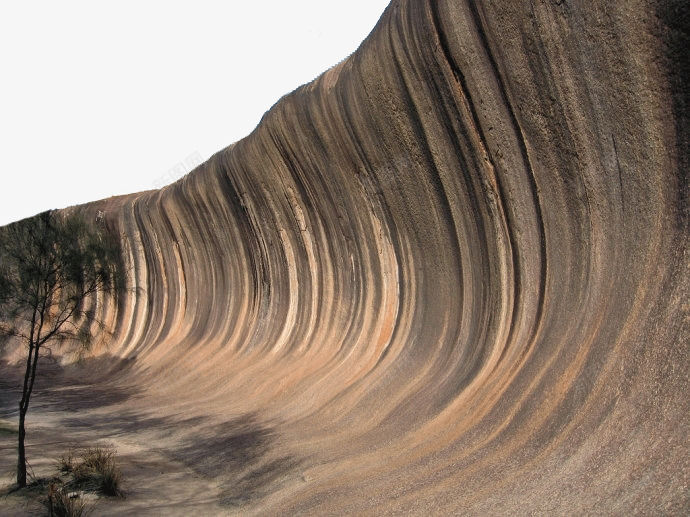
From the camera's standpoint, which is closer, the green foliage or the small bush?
the small bush

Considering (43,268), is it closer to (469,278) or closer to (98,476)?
(98,476)

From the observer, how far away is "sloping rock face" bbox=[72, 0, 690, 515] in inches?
174

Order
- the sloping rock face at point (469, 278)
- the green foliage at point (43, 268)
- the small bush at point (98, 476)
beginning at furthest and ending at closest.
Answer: the green foliage at point (43, 268) → the small bush at point (98, 476) → the sloping rock face at point (469, 278)

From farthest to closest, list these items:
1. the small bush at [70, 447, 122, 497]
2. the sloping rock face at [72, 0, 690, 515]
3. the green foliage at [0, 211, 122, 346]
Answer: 1. the green foliage at [0, 211, 122, 346]
2. the small bush at [70, 447, 122, 497]
3. the sloping rock face at [72, 0, 690, 515]

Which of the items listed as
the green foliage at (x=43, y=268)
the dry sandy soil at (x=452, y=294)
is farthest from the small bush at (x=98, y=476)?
the green foliage at (x=43, y=268)

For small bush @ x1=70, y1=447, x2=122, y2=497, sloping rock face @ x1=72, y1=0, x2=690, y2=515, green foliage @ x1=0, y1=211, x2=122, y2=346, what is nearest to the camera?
sloping rock face @ x1=72, y1=0, x2=690, y2=515

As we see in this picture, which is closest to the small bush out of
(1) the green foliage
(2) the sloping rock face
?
(2) the sloping rock face

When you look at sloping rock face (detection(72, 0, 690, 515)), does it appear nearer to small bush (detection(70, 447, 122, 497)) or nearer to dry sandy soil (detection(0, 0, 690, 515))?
dry sandy soil (detection(0, 0, 690, 515))

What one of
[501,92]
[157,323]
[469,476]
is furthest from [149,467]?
[157,323]

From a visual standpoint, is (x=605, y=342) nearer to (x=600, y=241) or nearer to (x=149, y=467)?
(x=600, y=241)

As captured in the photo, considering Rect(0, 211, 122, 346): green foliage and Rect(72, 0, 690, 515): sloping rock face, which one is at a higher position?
Rect(0, 211, 122, 346): green foliage

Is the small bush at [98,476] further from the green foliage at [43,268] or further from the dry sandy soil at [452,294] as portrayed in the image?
the green foliage at [43,268]

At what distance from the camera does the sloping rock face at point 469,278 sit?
442 cm

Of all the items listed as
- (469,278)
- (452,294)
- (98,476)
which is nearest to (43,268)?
(98,476)
